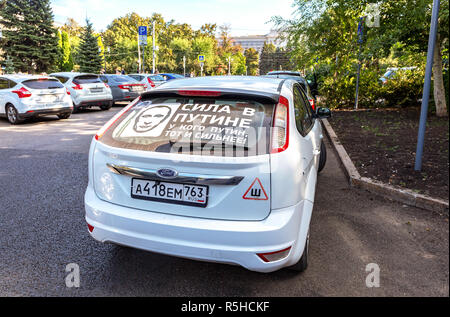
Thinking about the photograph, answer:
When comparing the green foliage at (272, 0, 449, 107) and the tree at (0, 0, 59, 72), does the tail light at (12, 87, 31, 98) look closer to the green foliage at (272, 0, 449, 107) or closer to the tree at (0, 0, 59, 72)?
the green foliage at (272, 0, 449, 107)

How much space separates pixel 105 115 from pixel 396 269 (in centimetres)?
1303

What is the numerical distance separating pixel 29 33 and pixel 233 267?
48.1 metres

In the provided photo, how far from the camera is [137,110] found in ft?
9.57

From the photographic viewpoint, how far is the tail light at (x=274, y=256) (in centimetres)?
232

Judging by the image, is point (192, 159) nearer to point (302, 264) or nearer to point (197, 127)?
point (197, 127)

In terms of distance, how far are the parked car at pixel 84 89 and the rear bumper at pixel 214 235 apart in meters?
12.9

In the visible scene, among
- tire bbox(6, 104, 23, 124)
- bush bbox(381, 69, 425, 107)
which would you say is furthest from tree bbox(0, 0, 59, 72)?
bush bbox(381, 69, 425, 107)

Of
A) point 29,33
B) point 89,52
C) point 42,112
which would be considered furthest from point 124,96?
point 29,33

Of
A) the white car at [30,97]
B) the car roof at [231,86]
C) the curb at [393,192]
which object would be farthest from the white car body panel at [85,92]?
the car roof at [231,86]

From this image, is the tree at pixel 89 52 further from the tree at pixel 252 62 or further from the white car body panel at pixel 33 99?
the tree at pixel 252 62

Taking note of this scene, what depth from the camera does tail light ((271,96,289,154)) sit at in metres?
2.42

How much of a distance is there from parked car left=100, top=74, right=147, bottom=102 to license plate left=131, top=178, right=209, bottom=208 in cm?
1540

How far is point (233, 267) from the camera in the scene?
3.04 metres
